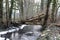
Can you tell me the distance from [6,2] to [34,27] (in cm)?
182

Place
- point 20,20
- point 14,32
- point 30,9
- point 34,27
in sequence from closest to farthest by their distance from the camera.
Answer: point 14,32
point 34,27
point 20,20
point 30,9

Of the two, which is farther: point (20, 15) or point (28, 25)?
point (20, 15)

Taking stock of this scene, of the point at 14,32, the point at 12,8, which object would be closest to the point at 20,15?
the point at 12,8

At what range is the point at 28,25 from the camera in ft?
23.2

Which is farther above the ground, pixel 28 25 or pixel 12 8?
pixel 12 8

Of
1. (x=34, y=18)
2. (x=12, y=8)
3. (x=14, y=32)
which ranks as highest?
(x=12, y=8)

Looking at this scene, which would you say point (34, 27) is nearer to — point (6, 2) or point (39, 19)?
point (39, 19)

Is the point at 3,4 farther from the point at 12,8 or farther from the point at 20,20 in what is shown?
the point at 20,20

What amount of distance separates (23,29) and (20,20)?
127 cm

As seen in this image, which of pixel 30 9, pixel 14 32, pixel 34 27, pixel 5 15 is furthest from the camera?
A: pixel 30 9

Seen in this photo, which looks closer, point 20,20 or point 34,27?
point 34,27

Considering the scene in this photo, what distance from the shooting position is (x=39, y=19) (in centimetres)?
706

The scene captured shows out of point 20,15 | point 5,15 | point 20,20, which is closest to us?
point 5,15

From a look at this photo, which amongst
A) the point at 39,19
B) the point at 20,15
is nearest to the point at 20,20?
the point at 20,15
